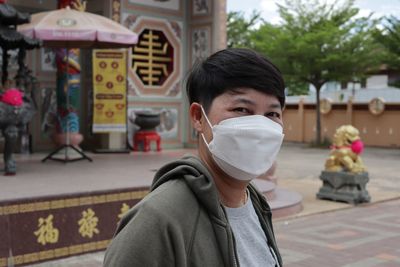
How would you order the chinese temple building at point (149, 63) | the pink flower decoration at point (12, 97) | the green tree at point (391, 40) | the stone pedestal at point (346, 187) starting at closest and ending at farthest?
the pink flower decoration at point (12, 97) < the stone pedestal at point (346, 187) < the chinese temple building at point (149, 63) < the green tree at point (391, 40)

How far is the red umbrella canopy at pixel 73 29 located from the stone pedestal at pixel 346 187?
390 centimetres

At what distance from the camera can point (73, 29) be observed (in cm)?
743

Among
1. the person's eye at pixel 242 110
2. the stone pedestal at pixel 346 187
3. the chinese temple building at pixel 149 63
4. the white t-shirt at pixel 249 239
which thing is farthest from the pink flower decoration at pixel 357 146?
the person's eye at pixel 242 110

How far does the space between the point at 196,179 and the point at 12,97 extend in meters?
5.33

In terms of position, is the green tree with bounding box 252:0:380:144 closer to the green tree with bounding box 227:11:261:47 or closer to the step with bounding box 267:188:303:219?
the green tree with bounding box 227:11:261:47

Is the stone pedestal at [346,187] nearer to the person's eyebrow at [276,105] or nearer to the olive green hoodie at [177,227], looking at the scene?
the person's eyebrow at [276,105]

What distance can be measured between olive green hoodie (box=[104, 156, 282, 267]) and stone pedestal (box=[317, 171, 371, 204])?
23.8 feet

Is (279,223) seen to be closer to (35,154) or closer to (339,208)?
(339,208)

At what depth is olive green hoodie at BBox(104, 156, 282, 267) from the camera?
3.98 feet

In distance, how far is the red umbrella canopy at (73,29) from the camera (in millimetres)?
7320

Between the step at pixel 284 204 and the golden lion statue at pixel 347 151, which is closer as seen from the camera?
the step at pixel 284 204

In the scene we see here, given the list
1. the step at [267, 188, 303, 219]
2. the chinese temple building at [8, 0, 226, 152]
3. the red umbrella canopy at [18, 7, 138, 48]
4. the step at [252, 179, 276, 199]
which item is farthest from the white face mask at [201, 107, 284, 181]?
the chinese temple building at [8, 0, 226, 152]

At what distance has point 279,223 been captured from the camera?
6793mm

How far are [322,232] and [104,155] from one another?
493cm
